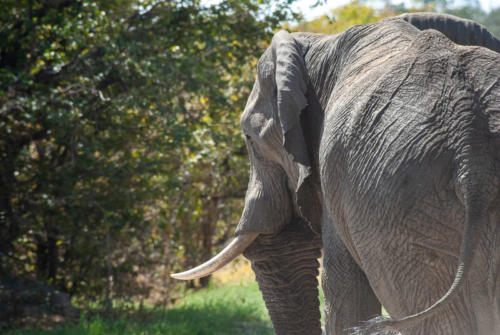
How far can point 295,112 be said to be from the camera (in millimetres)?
3016

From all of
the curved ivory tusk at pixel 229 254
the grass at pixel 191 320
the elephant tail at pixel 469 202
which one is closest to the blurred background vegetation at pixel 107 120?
the grass at pixel 191 320

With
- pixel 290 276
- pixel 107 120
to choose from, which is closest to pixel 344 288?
pixel 290 276

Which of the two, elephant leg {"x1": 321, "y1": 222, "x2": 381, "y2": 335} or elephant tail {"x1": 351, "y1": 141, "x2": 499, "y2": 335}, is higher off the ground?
elephant tail {"x1": 351, "y1": 141, "x2": 499, "y2": 335}

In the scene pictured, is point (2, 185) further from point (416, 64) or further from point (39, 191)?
point (416, 64)

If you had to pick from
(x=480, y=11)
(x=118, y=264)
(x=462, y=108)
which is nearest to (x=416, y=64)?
(x=462, y=108)

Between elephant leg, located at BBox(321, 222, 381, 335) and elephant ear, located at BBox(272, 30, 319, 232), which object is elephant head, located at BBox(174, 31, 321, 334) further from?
elephant leg, located at BBox(321, 222, 381, 335)

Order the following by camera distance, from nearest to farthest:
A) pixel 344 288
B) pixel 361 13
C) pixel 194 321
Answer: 1. pixel 344 288
2. pixel 194 321
3. pixel 361 13

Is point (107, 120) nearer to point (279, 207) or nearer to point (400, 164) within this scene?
point (279, 207)

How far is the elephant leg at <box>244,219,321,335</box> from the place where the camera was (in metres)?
3.81

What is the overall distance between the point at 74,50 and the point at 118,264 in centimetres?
245

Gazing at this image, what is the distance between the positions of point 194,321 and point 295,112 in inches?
175

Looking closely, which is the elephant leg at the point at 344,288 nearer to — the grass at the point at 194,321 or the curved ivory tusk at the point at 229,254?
the curved ivory tusk at the point at 229,254

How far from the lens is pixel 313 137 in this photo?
3113 millimetres

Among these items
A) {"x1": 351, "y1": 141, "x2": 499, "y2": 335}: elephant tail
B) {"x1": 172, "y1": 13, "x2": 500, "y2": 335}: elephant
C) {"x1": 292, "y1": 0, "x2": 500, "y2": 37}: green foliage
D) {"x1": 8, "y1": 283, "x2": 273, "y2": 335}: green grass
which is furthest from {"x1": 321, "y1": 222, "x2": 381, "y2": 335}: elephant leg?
{"x1": 292, "y1": 0, "x2": 500, "y2": 37}: green foliage
